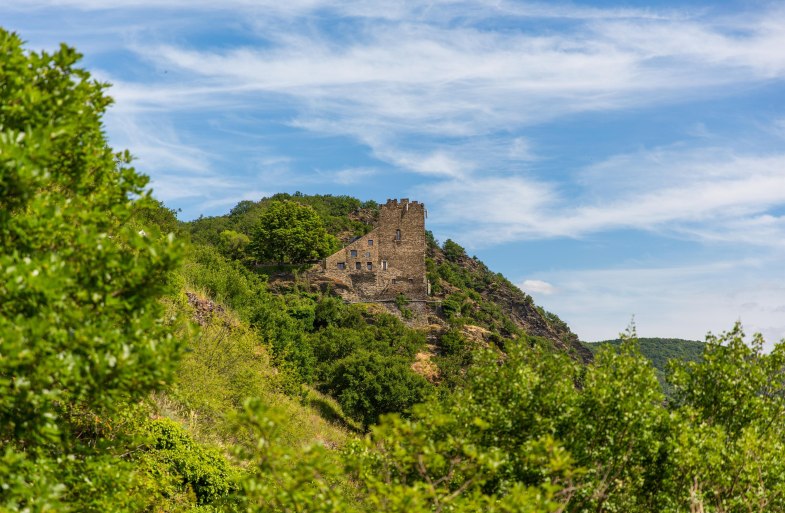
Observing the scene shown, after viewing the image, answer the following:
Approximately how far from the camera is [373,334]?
77938mm

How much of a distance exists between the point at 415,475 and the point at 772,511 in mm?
9233

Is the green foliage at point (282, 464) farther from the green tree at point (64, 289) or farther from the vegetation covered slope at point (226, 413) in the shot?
the green tree at point (64, 289)

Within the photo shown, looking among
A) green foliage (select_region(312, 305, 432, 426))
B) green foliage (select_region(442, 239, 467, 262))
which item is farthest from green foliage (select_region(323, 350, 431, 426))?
green foliage (select_region(442, 239, 467, 262))

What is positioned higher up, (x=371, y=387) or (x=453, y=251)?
(x=453, y=251)

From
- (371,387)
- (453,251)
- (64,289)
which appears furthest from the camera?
(453,251)

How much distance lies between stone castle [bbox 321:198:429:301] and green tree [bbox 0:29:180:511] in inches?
2999

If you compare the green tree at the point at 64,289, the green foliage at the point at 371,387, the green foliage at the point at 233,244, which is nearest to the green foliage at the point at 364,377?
the green foliage at the point at 371,387

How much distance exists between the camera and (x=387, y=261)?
296 feet

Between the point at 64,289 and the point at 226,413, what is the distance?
5.74 metres

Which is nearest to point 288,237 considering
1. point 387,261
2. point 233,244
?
point 233,244

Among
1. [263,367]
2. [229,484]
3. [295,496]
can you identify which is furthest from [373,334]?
[295,496]

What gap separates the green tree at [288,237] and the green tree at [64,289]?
76.7 m

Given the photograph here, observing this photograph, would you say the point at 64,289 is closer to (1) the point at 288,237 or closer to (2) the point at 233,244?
(1) the point at 288,237

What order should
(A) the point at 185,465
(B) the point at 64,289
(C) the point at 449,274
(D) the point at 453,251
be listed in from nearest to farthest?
(B) the point at 64,289, (A) the point at 185,465, (C) the point at 449,274, (D) the point at 453,251
